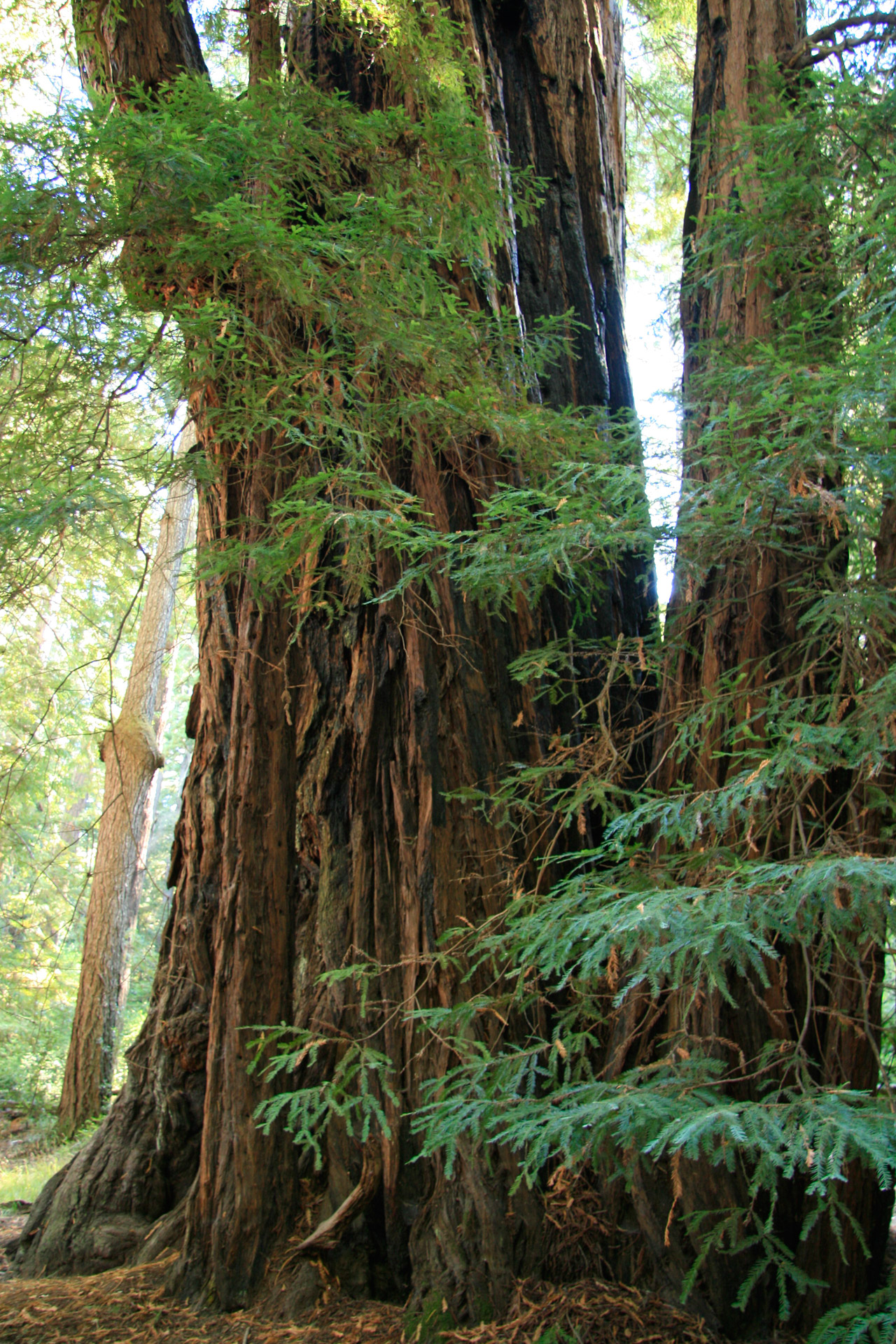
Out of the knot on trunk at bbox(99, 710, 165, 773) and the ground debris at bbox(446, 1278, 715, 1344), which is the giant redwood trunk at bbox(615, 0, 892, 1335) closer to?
the ground debris at bbox(446, 1278, 715, 1344)

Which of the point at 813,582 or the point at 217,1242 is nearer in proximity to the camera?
the point at 813,582

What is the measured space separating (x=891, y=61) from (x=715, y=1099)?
11.8 feet

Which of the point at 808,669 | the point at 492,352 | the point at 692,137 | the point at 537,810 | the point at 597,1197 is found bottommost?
the point at 597,1197

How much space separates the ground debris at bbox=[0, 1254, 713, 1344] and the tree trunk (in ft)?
13.6

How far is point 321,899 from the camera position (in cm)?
338

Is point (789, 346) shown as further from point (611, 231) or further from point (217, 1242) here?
point (217, 1242)

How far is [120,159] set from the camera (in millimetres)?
2781

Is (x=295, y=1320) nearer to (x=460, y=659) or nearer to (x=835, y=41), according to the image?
(x=460, y=659)

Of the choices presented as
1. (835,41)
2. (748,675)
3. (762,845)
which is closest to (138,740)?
(762,845)

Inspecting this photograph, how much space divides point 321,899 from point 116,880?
5.13 meters

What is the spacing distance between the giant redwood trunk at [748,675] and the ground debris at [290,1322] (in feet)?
0.55

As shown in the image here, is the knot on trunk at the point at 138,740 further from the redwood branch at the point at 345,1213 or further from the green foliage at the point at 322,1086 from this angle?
the redwood branch at the point at 345,1213

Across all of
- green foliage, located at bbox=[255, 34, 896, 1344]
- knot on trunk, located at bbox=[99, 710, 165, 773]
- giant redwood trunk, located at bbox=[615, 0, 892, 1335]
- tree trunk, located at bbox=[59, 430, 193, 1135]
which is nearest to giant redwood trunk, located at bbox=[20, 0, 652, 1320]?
green foliage, located at bbox=[255, 34, 896, 1344]

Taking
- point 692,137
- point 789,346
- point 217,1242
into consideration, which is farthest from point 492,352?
point 217,1242
